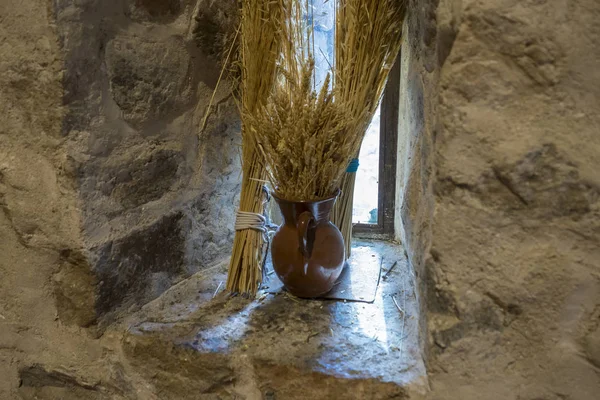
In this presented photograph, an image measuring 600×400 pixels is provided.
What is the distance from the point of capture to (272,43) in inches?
42.3

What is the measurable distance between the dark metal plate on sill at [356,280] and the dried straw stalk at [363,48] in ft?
1.14

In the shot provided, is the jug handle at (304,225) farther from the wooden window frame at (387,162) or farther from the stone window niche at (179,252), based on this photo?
the wooden window frame at (387,162)

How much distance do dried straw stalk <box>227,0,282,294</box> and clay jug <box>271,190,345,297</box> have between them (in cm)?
8

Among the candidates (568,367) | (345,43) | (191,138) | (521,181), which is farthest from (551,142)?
(191,138)

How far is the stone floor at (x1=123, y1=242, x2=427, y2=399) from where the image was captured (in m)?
0.90

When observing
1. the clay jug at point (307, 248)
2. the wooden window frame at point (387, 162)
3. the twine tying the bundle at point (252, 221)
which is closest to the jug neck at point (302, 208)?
the clay jug at point (307, 248)

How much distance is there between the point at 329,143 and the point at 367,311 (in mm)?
369

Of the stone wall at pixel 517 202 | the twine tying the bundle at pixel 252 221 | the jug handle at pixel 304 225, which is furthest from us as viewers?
the twine tying the bundle at pixel 252 221

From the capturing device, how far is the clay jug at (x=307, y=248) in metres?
1.02

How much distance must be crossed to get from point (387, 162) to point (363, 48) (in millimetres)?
401

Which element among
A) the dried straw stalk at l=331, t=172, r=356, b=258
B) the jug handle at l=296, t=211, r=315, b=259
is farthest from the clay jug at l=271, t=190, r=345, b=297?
the dried straw stalk at l=331, t=172, r=356, b=258

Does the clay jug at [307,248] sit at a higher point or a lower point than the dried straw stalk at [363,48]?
lower

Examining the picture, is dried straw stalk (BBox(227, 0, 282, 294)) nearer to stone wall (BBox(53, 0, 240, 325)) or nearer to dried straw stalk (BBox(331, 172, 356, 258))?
stone wall (BBox(53, 0, 240, 325))

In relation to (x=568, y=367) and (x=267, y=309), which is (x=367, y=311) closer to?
(x=267, y=309)
